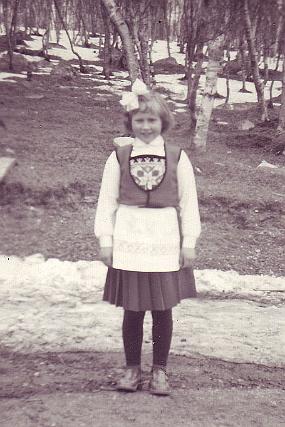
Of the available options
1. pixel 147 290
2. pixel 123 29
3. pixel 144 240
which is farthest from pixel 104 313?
pixel 123 29

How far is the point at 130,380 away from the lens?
8.66 ft

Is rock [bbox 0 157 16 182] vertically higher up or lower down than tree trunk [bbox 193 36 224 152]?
lower down

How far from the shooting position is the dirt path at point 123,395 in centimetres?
241

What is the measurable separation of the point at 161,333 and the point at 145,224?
0.60 meters

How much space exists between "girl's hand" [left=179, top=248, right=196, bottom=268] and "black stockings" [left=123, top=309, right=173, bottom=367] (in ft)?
0.90

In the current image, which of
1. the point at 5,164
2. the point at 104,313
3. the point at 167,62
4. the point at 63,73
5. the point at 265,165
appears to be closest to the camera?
the point at 104,313

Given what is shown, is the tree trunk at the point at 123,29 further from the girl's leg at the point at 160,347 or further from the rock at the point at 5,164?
the girl's leg at the point at 160,347

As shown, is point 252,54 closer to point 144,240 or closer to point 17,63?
point 144,240

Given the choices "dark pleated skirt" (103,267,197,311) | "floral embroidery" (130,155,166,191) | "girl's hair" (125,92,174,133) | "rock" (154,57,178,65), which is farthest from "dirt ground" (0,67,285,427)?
"rock" (154,57,178,65)

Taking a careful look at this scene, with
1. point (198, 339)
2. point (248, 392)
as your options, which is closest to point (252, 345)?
point (198, 339)

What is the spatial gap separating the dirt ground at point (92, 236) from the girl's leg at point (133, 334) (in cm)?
18

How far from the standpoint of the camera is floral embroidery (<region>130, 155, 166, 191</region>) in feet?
7.81

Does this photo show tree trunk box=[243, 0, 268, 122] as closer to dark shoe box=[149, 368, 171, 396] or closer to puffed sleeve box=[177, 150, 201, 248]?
puffed sleeve box=[177, 150, 201, 248]

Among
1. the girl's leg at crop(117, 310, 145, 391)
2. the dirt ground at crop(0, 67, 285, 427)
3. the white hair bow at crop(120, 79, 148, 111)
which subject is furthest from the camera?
the girl's leg at crop(117, 310, 145, 391)
